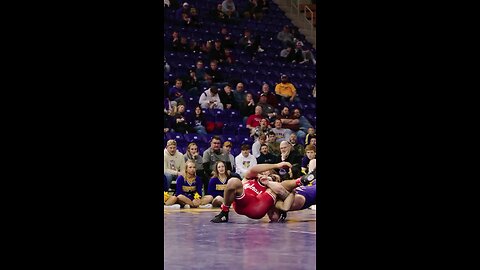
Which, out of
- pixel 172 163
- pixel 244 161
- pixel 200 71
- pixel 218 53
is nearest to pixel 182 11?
pixel 218 53

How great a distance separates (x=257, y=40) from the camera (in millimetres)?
10922

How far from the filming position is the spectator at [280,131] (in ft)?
28.8

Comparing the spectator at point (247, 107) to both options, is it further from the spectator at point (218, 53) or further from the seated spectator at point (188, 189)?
the seated spectator at point (188, 189)

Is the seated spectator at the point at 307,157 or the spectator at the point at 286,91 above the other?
the spectator at the point at 286,91

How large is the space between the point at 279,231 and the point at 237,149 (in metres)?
3.55

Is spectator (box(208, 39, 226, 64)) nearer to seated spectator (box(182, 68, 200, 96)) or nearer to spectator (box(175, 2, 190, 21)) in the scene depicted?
spectator (box(175, 2, 190, 21))

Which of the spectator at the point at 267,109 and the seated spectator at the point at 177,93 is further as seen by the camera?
the spectator at the point at 267,109

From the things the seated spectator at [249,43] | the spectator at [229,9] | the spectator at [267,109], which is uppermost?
the spectator at [229,9]

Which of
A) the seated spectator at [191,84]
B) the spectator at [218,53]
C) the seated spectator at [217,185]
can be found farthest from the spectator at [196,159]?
the spectator at [218,53]

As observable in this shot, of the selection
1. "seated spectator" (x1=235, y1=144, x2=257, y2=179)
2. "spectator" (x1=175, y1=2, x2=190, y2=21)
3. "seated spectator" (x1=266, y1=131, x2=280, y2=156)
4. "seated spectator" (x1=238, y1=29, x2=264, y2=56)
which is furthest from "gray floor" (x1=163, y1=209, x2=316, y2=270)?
"seated spectator" (x1=238, y1=29, x2=264, y2=56)

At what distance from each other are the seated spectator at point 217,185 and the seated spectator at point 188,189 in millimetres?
134

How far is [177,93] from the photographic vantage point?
8961 mm
